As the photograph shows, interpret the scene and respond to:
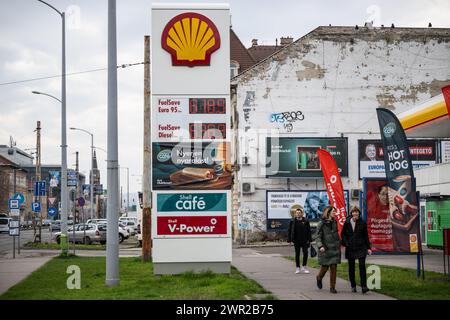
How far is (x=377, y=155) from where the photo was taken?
42.9m

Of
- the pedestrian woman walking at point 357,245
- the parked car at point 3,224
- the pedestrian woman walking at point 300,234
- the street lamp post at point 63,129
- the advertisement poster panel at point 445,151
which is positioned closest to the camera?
the pedestrian woman walking at point 357,245

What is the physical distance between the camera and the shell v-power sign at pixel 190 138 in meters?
18.0

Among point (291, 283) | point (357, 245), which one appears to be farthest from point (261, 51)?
point (357, 245)

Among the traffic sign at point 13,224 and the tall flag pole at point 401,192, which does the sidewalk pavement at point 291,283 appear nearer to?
the tall flag pole at point 401,192

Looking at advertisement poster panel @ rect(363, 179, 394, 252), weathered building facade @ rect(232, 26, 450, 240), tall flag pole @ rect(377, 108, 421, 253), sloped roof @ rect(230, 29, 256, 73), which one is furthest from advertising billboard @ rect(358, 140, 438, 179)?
tall flag pole @ rect(377, 108, 421, 253)

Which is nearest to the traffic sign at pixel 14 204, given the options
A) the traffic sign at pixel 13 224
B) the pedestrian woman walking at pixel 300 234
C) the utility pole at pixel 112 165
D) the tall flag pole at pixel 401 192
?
the traffic sign at pixel 13 224

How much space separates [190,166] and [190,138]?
28.1 inches

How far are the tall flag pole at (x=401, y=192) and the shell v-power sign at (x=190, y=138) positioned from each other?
4.01 meters

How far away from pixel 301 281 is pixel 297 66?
27.1 meters

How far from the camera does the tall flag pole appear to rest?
17.0m
